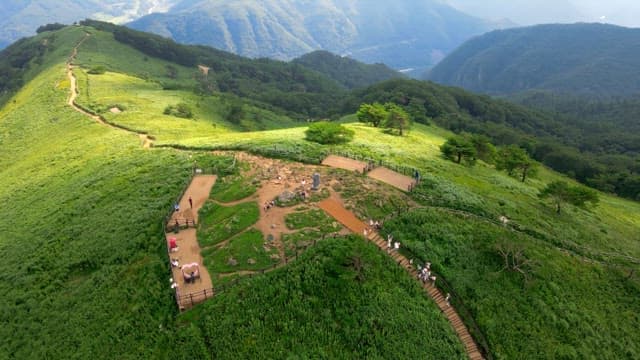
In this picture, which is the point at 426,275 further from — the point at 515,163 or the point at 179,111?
the point at 179,111

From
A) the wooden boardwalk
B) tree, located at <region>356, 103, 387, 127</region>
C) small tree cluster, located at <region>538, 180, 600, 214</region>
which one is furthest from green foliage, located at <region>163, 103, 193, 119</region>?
small tree cluster, located at <region>538, 180, 600, 214</region>

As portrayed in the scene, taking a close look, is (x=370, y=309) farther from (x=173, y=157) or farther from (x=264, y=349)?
(x=173, y=157)

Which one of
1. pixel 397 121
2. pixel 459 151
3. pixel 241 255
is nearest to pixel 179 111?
pixel 397 121

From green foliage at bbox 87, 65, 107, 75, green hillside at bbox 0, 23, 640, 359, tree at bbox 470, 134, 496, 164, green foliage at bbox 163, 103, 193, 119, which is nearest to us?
green hillside at bbox 0, 23, 640, 359

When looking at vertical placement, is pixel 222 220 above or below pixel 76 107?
below

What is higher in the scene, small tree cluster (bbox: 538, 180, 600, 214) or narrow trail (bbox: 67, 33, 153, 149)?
narrow trail (bbox: 67, 33, 153, 149)

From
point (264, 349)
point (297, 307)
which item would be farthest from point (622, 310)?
point (264, 349)

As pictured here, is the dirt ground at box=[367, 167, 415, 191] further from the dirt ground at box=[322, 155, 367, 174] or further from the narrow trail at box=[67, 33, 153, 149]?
the narrow trail at box=[67, 33, 153, 149]
